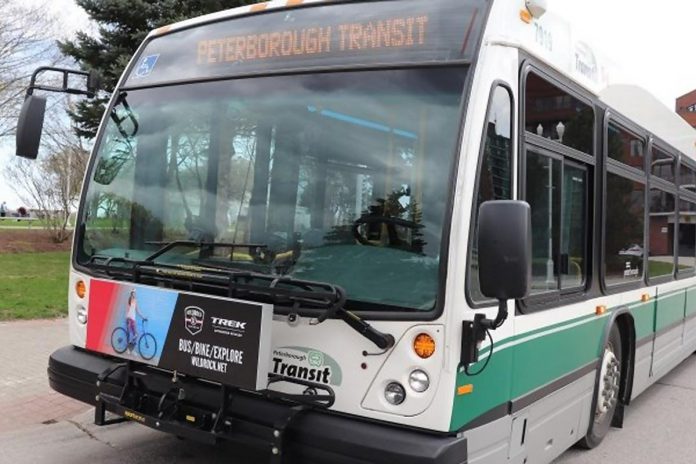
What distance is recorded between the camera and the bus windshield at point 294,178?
316cm

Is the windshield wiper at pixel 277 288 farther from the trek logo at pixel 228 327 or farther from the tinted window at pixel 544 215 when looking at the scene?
the tinted window at pixel 544 215

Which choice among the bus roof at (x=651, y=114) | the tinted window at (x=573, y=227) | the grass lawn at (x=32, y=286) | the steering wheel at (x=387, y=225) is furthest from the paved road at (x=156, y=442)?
the grass lawn at (x=32, y=286)

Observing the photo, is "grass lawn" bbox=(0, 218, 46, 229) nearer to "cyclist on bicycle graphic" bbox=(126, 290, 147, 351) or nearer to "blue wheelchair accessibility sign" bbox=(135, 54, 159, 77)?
"blue wheelchair accessibility sign" bbox=(135, 54, 159, 77)

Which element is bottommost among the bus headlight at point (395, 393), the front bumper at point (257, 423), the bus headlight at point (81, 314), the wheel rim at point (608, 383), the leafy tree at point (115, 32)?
the wheel rim at point (608, 383)

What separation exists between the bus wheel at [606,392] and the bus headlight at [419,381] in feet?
7.98

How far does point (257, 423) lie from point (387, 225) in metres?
1.17

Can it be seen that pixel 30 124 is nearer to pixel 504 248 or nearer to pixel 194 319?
pixel 194 319

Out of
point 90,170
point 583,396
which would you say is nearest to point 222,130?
point 90,170

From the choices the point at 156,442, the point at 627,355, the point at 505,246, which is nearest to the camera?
the point at 505,246

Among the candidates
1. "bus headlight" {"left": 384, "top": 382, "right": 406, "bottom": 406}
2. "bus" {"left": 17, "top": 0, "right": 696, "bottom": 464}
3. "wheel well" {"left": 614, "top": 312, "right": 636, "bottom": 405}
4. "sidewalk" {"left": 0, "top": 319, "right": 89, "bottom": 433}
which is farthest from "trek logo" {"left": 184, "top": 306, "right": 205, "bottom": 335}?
"wheel well" {"left": 614, "top": 312, "right": 636, "bottom": 405}

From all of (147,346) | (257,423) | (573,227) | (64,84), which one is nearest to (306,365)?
(257,423)

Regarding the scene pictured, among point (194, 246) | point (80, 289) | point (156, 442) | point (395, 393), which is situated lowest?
point (156, 442)

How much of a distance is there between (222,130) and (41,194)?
22.0 metres

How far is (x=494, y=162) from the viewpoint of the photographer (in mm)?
3273
